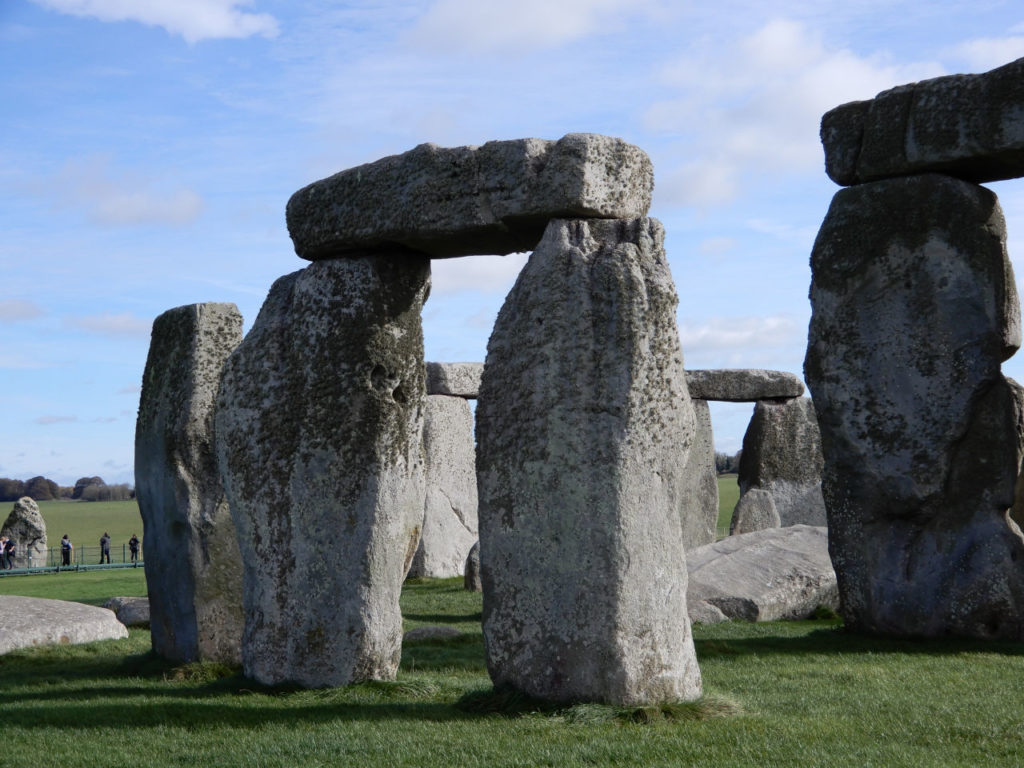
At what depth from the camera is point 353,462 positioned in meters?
8.52

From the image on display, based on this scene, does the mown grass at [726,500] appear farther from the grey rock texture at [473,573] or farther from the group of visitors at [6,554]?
the grey rock texture at [473,573]

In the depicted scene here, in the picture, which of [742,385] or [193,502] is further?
[742,385]

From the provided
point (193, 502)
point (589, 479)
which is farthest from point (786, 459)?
point (589, 479)

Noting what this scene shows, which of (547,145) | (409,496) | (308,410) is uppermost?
(547,145)

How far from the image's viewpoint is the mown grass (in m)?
43.0

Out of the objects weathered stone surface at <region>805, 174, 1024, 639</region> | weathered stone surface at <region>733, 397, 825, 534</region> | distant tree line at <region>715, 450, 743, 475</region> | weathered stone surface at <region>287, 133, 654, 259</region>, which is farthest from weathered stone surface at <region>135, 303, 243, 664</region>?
distant tree line at <region>715, 450, 743, 475</region>

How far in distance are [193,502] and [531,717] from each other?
13.2 feet

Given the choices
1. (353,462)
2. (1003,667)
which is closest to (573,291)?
(353,462)

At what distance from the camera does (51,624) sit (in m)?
12.4

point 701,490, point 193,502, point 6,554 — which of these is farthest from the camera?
point 6,554

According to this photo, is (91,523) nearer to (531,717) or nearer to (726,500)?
(726,500)

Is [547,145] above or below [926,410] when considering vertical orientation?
above

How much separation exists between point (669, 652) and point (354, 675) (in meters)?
2.24

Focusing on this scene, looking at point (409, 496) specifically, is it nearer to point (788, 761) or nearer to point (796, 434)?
point (788, 761)
